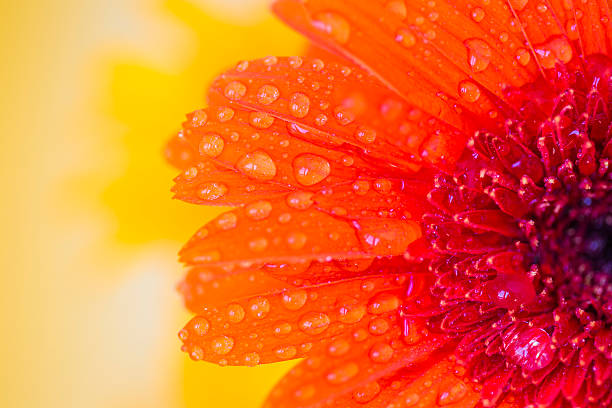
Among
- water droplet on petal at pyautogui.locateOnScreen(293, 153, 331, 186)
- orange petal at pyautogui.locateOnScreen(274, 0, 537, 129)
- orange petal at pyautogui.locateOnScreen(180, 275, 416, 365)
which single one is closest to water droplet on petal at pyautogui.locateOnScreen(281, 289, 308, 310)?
orange petal at pyautogui.locateOnScreen(180, 275, 416, 365)

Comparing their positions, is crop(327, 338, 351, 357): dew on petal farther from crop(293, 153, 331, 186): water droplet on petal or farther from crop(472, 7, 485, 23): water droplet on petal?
crop(472, 7, 485, 23): water droplet on petal

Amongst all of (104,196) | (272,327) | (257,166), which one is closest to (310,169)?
(257,166)

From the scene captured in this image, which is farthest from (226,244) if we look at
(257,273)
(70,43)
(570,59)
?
(70,43)

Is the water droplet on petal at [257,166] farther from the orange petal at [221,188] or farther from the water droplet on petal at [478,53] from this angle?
the water droplet on petal at [478,53]

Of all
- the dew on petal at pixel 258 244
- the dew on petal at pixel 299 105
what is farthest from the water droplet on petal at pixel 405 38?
the dew on petal at pixel 258 244

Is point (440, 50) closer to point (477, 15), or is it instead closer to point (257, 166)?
point (477, 15)

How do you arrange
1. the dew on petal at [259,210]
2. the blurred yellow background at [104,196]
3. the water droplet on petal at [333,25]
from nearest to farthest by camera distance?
the water droplet on petal at [333,25]
the dew on petal at [259,210]
the blurred yellow background at [104,196]
